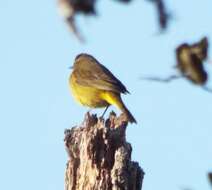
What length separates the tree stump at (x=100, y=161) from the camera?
20.2 feet

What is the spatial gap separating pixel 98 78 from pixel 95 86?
0.89 feet

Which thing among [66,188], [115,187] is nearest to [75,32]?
[115,187]

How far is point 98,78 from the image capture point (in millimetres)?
10281

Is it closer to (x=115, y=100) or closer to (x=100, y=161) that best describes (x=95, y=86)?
(x=115, y=100)

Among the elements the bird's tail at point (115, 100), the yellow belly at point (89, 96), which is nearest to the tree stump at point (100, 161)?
the bird's tail at point (115, 100)

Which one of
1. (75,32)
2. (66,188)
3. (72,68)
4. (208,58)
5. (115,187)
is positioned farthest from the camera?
(72,68)

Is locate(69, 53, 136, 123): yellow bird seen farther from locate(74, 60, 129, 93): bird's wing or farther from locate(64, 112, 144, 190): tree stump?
locate(64, 112, 144, 190): tree stump

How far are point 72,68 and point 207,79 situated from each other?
9.47 meters

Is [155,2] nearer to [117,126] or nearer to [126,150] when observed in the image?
[126,150]

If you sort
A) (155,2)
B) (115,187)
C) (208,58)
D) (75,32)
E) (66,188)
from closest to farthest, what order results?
1. (75,32)
2. (155,2)
3. (208,58)
4. (115,187)
5. (66,188)

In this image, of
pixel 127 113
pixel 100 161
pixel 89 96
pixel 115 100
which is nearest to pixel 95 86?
pixel 89 96

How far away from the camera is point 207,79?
186 centimetres

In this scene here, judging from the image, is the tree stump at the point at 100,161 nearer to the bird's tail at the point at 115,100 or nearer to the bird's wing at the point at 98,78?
the bird's tail at the point at 115,100

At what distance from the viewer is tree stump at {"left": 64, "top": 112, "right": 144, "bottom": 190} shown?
20.2ft
